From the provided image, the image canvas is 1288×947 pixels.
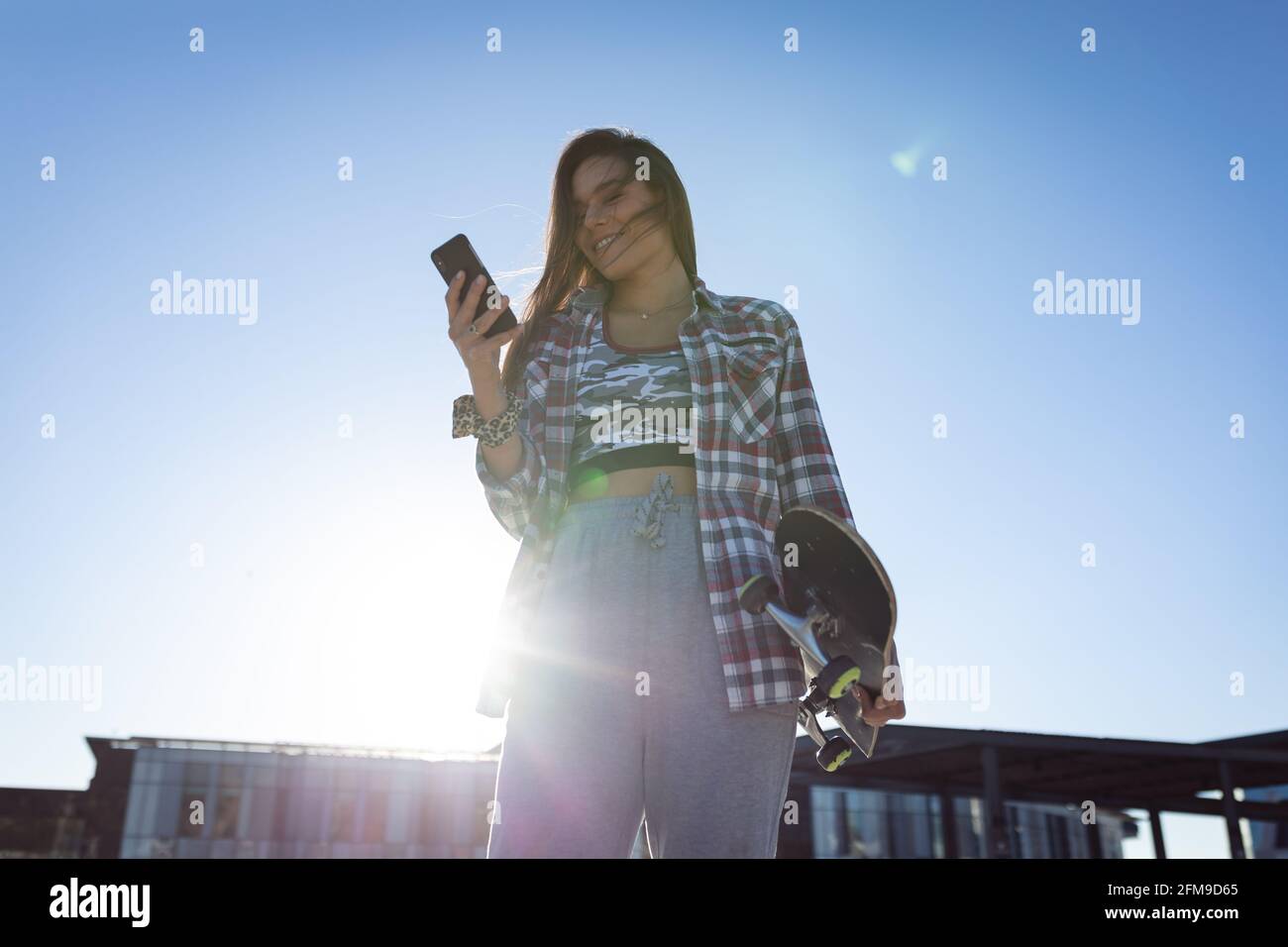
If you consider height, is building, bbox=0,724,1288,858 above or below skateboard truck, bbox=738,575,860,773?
below

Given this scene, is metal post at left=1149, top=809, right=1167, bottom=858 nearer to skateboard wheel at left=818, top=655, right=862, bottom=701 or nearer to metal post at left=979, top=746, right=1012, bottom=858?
metal post at left=979, top=746, right=1012, bottom=858

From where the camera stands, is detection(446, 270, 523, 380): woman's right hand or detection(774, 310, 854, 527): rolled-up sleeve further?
detection(774, 310, 854, 527): rolled-up sleeve

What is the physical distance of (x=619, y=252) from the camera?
2.99m

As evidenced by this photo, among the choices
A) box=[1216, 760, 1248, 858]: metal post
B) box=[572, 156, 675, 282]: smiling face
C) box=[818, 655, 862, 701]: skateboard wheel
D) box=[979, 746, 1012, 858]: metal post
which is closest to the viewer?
box=[818, 655, 862, 701]: skateboard wheel

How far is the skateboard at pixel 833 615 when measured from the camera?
2227 millimetres

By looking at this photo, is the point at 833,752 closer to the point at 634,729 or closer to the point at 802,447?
the point at 634,729

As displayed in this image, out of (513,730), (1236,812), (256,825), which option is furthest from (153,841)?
(513,730)

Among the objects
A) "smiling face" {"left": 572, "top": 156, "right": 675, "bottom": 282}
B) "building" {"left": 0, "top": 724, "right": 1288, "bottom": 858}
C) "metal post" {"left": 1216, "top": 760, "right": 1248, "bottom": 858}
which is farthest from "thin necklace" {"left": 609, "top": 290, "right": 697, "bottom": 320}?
"building" {"left": 0, "top": 724, "right": 1288, "bottom": 858}

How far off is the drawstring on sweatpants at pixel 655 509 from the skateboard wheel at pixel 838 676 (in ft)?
1.81

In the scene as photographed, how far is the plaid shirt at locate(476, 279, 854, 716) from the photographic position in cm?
238

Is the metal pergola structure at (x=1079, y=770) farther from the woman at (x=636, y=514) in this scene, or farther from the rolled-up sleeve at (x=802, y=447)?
the woman at (x=636, y=514)

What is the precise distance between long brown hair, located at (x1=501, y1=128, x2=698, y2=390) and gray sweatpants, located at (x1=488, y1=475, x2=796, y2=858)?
92 cm
